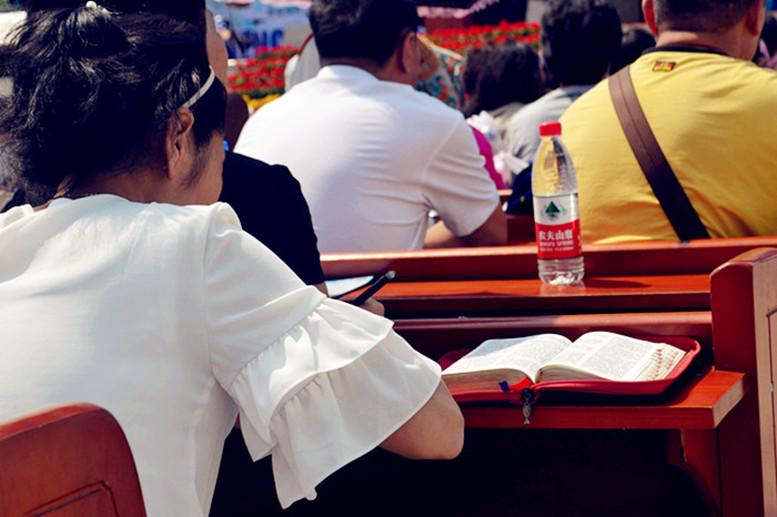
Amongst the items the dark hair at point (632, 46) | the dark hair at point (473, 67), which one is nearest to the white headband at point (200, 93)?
the dark hair at point (632, 46)

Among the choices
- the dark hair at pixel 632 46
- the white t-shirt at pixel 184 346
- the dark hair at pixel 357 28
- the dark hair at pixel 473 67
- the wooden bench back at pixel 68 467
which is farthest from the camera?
the dark hair at pixel 473 67

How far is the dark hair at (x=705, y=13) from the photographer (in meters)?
2.86

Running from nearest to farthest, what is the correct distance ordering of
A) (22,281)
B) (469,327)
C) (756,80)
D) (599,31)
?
(22,281) → (469,327) → (756,80) → (599,31)

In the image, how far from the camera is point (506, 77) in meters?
5.88

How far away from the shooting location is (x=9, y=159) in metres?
1.57

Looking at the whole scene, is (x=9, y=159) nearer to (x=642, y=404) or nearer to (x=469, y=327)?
(x=469, y=327)

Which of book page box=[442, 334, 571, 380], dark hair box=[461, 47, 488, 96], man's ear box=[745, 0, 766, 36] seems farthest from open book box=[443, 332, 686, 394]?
dark hair box=[461, 47, 488, 96]

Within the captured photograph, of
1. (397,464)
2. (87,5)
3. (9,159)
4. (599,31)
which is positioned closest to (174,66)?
(87,5)

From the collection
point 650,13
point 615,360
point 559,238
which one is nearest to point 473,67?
point 650,13

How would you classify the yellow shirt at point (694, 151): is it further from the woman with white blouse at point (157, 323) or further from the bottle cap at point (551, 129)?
the woman with white blouse at point (157, 323)

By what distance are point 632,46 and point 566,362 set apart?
397 cm

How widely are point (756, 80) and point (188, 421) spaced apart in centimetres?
177

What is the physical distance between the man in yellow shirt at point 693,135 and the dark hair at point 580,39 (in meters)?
1.44

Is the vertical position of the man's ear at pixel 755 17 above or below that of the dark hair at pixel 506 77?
above
